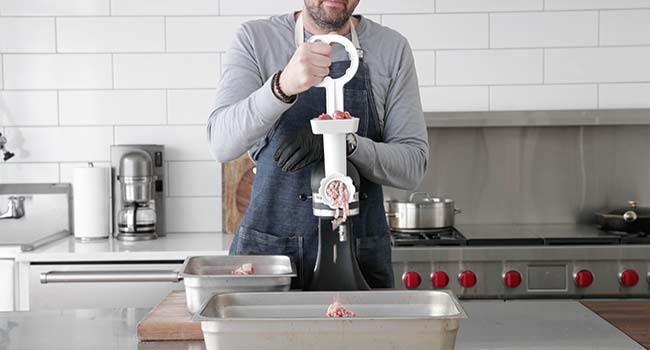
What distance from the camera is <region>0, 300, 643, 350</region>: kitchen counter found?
1478 millimetres

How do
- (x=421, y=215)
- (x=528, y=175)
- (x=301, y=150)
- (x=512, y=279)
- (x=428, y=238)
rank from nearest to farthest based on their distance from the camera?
(x=301, y=150)
(x=512, y=279)
(x=428, y=238)
(x=421, y=215)
(x=528, y=175)

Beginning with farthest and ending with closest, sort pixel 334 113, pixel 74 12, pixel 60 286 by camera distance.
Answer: pixel 74 12 → pixel 60 286 → pixel 334 113

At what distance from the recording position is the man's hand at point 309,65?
157 cm

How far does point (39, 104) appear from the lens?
3.28m

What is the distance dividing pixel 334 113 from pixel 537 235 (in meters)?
1.52

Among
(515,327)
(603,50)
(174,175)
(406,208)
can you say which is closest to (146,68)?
(174,175)

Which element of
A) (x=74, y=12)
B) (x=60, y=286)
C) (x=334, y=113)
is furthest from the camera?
(x=74, y=12)

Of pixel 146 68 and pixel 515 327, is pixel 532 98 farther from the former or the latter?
pixel 515 327

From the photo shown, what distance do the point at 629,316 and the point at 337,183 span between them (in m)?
0.66

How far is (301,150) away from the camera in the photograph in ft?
5.45

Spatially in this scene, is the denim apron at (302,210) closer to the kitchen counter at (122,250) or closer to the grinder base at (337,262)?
the grinder base at (337,262)

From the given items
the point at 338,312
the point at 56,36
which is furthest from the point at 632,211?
the point at 56,36

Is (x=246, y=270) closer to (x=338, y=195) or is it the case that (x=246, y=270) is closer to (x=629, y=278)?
(x=338, y=195)

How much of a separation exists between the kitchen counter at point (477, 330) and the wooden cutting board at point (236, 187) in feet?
4.61
